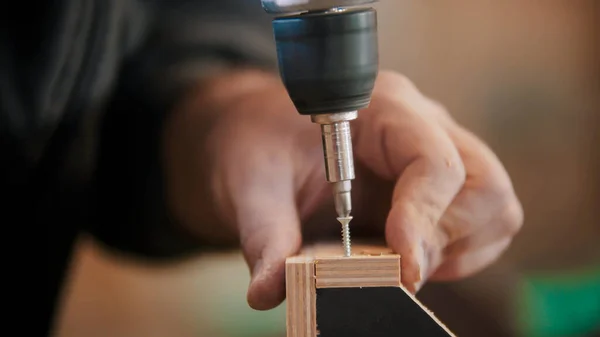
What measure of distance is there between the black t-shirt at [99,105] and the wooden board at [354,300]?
0.22 m

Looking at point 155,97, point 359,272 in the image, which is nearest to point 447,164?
point 359,272

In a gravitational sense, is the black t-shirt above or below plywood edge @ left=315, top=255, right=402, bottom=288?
above

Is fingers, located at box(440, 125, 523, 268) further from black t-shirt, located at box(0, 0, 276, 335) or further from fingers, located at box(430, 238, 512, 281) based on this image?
black t-shirt, located at box(0, 0, 276, 335)

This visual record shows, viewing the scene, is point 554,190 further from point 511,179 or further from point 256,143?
point 256,143

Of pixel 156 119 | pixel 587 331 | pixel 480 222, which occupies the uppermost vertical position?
pixel 156 119

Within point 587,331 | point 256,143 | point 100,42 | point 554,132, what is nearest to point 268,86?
point 256,143

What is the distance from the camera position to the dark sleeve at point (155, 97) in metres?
0.63

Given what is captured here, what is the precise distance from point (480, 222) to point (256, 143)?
9.1 inches

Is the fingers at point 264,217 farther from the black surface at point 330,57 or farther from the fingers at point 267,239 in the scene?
the black surface at point 330,57

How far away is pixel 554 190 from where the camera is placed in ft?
2.03

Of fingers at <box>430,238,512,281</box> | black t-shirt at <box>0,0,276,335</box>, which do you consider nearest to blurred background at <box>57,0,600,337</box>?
fingers at <box>430,238,512,281</box>

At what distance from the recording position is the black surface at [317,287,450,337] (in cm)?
46

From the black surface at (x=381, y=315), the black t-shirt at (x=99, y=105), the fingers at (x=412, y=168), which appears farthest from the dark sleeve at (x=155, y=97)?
the black surface at (x=381, y=315)

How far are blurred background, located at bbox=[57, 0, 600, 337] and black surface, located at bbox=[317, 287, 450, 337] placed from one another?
0.16 metres
